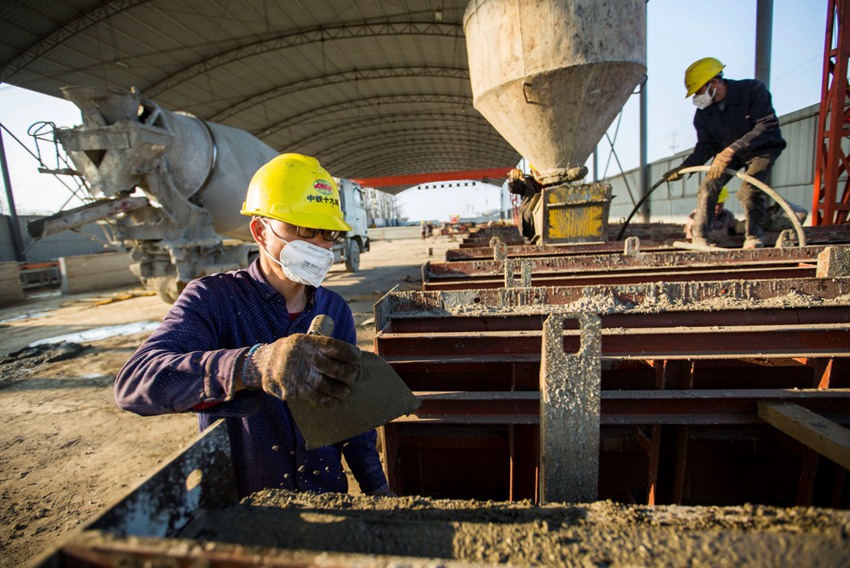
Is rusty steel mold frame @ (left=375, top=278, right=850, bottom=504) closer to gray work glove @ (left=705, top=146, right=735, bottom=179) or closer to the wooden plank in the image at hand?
the wooden plank

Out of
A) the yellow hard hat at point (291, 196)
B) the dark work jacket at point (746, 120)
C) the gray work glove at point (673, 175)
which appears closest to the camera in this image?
the yellow hard hat at point (291, 196)

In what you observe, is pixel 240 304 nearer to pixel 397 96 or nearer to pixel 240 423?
pixel 240 423

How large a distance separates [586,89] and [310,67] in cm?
1691

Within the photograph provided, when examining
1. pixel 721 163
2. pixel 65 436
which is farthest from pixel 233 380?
pixel 721 163

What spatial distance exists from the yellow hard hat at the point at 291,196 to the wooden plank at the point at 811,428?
6.22 ft

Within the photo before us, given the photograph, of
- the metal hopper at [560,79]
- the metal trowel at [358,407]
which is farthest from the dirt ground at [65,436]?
the metal hopper at [560,79]

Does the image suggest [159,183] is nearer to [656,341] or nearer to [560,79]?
[560,79]

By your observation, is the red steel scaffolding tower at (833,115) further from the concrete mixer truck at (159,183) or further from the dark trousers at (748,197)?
the concrete mixer truck at (159,183)

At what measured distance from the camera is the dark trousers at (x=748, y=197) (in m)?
4.12

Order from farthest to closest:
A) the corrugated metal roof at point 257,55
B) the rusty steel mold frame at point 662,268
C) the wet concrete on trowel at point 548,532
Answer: the corrugated metal roof at point 257,55
the rusty steel mold frame at point 662,268
the wet concrete on trowel at point 548,532

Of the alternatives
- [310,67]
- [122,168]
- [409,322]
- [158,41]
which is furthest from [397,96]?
[409,322]

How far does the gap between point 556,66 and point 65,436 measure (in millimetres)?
5911

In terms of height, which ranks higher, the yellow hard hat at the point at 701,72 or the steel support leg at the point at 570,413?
the yellow hard hat at the point at 701,72

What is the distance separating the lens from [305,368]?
3.84ft
